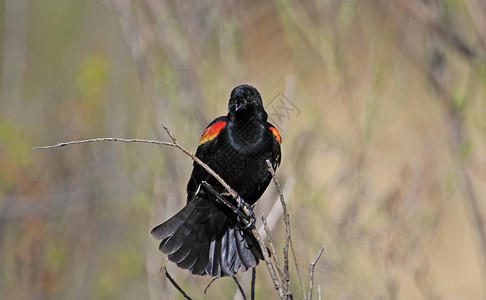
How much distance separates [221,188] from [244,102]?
43cm

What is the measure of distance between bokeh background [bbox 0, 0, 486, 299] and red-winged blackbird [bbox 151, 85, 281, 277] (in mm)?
418

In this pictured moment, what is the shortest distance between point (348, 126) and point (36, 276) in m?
2.65

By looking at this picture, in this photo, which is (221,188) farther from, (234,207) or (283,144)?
(283,144)

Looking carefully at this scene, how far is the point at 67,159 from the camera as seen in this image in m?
5.50

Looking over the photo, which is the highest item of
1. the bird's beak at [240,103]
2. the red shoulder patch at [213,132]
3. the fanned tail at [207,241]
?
the bird's beak at [240,103]

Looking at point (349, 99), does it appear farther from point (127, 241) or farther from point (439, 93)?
point (127, 241)

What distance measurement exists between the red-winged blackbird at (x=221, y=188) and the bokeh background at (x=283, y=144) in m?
0.42

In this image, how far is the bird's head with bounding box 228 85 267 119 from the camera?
280 centimetres

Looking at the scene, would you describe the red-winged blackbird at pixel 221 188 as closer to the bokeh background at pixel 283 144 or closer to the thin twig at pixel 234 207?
the thin twig at pixel 234 207

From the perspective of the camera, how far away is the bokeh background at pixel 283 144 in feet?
12.9

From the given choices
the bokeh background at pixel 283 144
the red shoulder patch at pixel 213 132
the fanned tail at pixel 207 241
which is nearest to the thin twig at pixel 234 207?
the fanned tail at pixel 207 241

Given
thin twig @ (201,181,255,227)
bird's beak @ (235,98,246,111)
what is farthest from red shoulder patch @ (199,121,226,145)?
thin twig @ (201,181,255,227)

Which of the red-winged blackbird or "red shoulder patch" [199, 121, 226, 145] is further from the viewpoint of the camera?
"red shoulder patch" [199, 121, 226, 145]

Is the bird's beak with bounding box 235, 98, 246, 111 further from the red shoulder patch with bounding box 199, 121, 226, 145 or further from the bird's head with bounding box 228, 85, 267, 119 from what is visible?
A: the red shoulder patch with bounding box 199, 121, 226, 145
